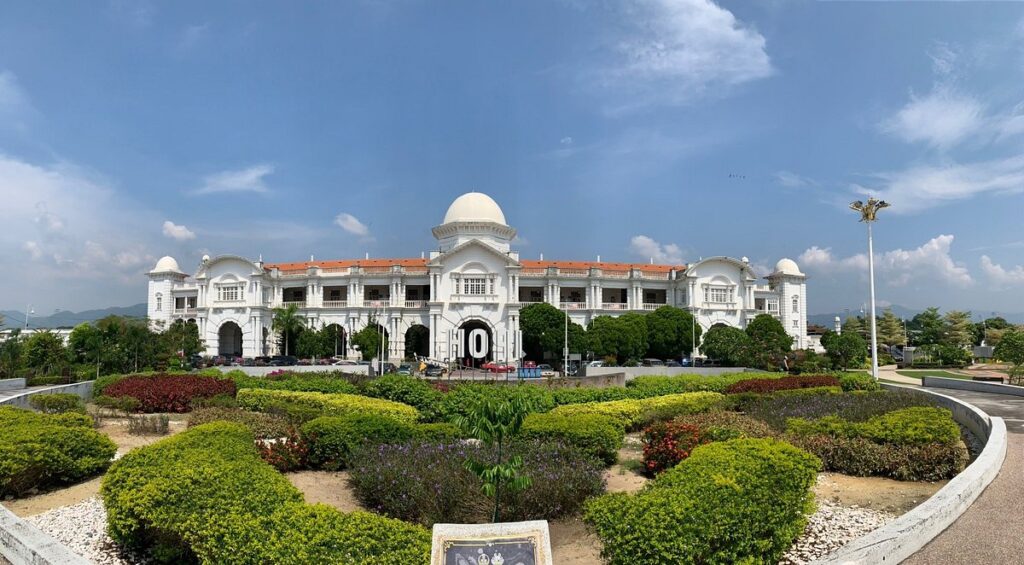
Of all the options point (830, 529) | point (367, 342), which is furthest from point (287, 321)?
point (830, 529)

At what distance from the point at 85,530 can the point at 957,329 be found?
7914 centimetres

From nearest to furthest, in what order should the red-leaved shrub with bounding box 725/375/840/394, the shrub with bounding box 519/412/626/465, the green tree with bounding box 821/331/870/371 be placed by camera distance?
the shrub with bounding box 519/412/626/465
the red-leaved shrub with bounding box 725/375/840/394
the green tree with bounding box 821/331/870/371

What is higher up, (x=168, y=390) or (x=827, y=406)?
(x=168, y=390)

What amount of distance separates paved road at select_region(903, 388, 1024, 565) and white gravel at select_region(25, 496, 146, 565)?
9.15m

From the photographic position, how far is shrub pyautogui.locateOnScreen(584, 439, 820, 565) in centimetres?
554

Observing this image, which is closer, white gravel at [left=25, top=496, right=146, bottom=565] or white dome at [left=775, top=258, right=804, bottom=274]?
white gravel at [left=25, top=496, right=146, bottom=565]

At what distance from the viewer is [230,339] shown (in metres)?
56.7

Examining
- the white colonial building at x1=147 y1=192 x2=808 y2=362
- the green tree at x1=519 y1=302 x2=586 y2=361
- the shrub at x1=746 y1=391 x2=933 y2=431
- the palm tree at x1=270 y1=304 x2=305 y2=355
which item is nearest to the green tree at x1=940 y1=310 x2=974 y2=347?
the white colonial building at x1=147 y1=192 x2=808 y2=362

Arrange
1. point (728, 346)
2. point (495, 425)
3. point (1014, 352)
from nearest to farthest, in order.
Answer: point (495, 425) → point (1014, 352) → point (728, 346)

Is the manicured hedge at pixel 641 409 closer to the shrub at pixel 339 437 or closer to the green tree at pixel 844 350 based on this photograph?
the shrub at pixel 339 437

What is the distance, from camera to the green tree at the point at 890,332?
7406cm

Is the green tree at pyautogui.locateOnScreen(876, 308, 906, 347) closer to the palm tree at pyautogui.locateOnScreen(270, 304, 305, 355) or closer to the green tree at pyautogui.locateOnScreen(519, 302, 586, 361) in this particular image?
the green tree at pyautogui.locateOnScreen(519, 302, 586, 361)

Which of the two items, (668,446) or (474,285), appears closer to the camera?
(668,446)

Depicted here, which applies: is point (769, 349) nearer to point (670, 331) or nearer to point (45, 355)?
point (670, 331)
